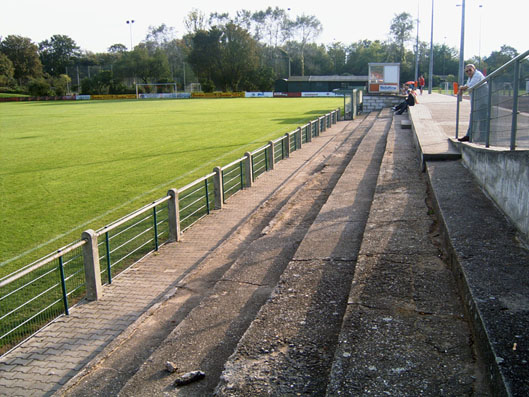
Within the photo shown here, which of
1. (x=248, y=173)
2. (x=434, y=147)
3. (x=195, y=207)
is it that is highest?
(x=434, y=147)

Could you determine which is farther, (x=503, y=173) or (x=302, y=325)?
(x=503, y=173)

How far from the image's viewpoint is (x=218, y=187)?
1149 cm

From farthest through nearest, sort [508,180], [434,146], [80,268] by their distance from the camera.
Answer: [434,146] < [80,268] < [508,180]

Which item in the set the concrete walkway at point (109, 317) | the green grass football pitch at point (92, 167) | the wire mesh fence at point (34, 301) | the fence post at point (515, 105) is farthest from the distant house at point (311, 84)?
the fence post at point (515, 105)

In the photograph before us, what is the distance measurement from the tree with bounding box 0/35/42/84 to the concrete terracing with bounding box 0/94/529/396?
11463 cm

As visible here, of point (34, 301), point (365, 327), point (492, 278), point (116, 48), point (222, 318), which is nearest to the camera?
point (365, 327)

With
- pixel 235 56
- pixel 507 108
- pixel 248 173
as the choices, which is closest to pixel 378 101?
pixel 248 173

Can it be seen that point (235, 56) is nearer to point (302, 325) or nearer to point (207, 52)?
point (207, 52)

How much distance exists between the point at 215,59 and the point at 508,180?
96412mm

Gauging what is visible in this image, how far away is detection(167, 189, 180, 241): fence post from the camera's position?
913 cm

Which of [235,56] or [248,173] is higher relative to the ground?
[235,56]

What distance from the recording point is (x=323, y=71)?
393ft

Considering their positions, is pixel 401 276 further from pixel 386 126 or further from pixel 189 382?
pixel 386 126

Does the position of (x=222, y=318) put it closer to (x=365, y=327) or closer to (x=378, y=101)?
(x=365, y=327)
